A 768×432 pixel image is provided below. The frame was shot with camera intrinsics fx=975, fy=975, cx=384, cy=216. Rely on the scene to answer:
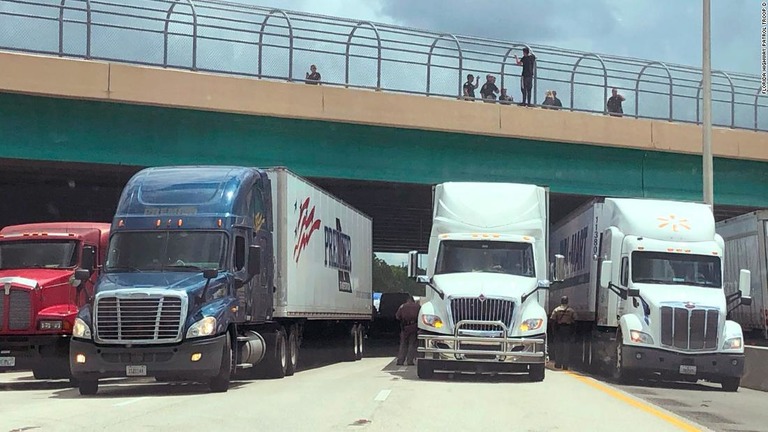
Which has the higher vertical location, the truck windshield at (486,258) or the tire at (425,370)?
the truck windshield at (486,258)

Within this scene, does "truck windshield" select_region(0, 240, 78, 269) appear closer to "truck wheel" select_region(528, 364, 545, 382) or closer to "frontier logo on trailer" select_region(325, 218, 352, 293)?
"frontier logo on trailer" select_region(325, 218, 352, 293)

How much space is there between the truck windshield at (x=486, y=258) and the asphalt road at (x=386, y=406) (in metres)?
2.14

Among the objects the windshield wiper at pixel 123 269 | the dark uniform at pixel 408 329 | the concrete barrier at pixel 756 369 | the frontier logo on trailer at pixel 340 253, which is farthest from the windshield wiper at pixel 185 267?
the concrete barrier at pixel 756 369

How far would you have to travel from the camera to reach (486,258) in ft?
63.5

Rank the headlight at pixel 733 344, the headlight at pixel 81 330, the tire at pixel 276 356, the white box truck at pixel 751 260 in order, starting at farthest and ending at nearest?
the white box truck at pixel 751 260 < the tire at pixel 276 356 < the headlight at pixel 733 344 < the headlight at pixel 81 330

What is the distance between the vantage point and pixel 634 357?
19062 mm

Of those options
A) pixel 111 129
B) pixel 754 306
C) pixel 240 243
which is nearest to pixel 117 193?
pixel 111 129

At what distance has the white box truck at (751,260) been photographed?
23.6m

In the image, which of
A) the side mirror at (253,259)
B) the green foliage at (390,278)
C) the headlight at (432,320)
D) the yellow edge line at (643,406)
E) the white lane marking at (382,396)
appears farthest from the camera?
the green foliage at (390,278)

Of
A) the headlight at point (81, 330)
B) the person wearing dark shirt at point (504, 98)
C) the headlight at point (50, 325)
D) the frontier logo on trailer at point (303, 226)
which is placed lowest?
the headlight at point (50, 325)

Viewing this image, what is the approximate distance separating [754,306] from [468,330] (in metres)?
10.1

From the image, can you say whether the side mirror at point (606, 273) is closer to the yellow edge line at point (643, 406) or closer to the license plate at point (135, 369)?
the yellow edge line at point (643, 406)

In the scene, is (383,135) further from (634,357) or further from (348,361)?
(634,357)

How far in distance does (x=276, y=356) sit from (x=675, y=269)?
8.37 meters
